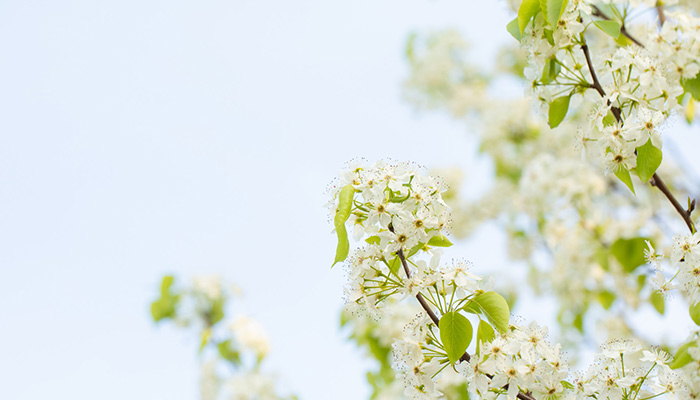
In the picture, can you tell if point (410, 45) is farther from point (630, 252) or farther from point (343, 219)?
point (343, 219)

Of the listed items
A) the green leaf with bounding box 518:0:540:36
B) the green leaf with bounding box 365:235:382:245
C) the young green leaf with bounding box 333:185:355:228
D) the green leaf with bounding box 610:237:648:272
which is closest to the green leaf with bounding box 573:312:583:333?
the green leaf with bounding box 610:237:648:272

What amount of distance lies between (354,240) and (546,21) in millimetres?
1045

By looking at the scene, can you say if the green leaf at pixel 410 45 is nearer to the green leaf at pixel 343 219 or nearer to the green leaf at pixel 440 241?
the green leaf at pixel 440 241

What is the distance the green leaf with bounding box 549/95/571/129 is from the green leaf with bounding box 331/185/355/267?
1.02 m

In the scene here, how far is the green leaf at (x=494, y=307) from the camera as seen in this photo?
173 cm

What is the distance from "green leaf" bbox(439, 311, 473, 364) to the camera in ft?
5.45

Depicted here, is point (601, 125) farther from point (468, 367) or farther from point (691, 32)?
point (468, 367)

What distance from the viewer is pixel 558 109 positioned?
2344 millimetres

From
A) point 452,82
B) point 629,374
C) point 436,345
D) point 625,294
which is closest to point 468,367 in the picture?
point 436,345

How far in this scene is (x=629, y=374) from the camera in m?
1.89

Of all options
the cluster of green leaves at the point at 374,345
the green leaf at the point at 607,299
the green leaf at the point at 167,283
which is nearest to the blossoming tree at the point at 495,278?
the green leaf at the point at 607,299

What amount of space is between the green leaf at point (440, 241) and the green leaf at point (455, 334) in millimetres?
279

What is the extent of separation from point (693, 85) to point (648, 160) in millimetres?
569

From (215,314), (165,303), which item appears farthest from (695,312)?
(165,303)
